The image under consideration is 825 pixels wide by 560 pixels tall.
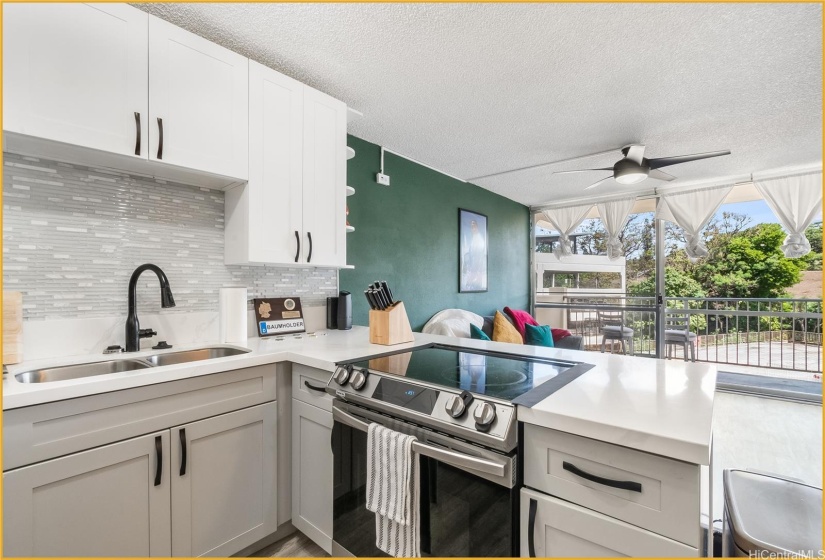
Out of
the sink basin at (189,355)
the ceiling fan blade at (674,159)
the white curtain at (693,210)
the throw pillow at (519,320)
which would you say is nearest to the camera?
the sink basin at (189,355)

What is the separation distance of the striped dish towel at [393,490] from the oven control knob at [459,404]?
19 cm

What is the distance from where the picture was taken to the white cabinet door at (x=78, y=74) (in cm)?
125

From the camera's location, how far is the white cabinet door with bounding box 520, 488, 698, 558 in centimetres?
85

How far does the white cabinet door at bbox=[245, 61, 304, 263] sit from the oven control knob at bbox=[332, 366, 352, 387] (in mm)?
822

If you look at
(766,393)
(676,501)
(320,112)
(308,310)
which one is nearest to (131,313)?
(308,310)

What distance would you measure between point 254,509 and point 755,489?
1974 mm

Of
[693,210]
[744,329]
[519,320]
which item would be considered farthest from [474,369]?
[744,329]

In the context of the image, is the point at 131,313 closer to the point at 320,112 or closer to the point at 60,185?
the point at 60,185

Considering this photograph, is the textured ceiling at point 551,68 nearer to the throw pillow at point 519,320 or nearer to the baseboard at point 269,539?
the throw pillow at point 519,320

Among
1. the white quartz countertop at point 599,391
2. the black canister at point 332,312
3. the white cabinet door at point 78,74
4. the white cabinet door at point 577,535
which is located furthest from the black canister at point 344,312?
the white cabinet door at point 577,535

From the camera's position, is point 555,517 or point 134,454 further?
point 134,454

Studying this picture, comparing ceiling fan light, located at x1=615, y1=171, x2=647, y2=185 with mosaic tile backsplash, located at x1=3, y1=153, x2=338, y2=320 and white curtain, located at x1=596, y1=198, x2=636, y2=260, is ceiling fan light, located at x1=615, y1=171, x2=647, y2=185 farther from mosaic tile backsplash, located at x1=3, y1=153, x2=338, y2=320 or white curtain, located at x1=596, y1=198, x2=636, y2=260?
mosaic tile backsplash, located at x1=3, y1=153, x2=338, y2=320

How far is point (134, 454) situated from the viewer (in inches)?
50.5

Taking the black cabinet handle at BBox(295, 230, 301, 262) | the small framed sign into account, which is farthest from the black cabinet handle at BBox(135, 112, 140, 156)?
the small framed sign
